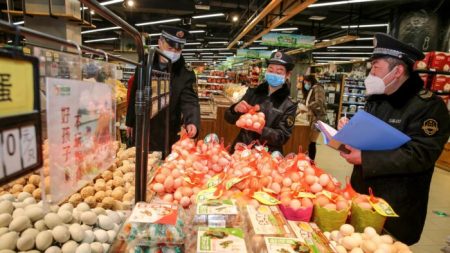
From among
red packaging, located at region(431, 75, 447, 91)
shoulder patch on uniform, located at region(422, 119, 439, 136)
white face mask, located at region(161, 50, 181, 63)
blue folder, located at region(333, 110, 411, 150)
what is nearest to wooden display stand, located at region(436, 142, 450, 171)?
red packaging, located at region(431, 75, 447, 91)

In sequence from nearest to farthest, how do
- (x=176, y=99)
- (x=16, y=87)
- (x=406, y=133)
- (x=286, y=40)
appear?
(x=16, y=87) → (x=406, y=133) → (x=176, y=99) → (x=286, y=40)

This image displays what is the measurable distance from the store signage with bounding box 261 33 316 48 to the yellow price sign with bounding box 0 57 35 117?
12.0m

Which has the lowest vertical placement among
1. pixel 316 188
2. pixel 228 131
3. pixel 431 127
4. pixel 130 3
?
pixel 228 131

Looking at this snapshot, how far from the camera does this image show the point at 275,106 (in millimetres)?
3041

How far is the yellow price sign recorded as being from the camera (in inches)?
19.2

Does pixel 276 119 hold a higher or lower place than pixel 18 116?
lower

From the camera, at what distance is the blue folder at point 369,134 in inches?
62.4

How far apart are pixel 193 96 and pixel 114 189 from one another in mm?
1641

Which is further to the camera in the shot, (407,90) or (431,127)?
(407,90)

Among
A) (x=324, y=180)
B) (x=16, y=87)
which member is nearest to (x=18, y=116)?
(x=16, y=87)

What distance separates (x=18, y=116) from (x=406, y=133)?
84.4 inches

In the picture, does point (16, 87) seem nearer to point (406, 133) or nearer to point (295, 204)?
point (295, 204)

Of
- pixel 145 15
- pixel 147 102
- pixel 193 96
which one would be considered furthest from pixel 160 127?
pixel 145 15

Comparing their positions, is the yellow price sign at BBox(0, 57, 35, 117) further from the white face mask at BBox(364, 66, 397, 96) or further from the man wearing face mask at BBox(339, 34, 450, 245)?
the white face mask at BBox(364, 66, 397, 96)
